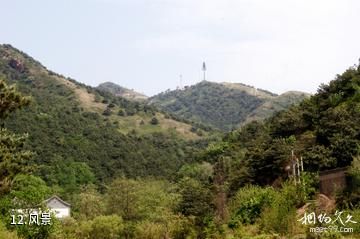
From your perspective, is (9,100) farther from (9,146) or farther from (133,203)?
(133,203)

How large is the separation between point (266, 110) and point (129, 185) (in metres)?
Result: 128

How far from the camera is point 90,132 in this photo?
3455 inches

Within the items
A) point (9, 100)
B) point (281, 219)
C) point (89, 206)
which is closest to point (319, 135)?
point (281, 219)

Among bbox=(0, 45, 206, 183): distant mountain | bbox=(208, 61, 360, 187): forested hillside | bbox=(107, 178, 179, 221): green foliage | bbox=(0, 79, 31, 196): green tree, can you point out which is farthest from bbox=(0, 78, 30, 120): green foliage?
bbox=(0, 45, 206, 183): distant mountain

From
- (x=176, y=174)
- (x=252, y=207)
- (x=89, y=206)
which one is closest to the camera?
(x=252, y=207)

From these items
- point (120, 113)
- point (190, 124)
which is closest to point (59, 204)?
point (120, 113)

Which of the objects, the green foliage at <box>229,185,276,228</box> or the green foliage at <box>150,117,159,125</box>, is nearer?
the green foliage at <box>229,185,276,228</box>

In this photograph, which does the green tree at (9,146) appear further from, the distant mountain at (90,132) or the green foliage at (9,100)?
the distant mountain at (90,132)

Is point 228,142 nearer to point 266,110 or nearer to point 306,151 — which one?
point 306,151

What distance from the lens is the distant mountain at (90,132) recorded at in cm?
7569

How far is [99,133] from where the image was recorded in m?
88.7

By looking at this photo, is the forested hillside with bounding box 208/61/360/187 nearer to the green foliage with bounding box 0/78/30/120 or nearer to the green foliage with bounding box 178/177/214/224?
the green foliage with bounding box 178/177/214/224

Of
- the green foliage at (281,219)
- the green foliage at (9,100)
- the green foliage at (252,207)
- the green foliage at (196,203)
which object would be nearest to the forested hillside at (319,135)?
the green foliage at (252,207)

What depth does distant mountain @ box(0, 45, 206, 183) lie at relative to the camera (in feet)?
248
